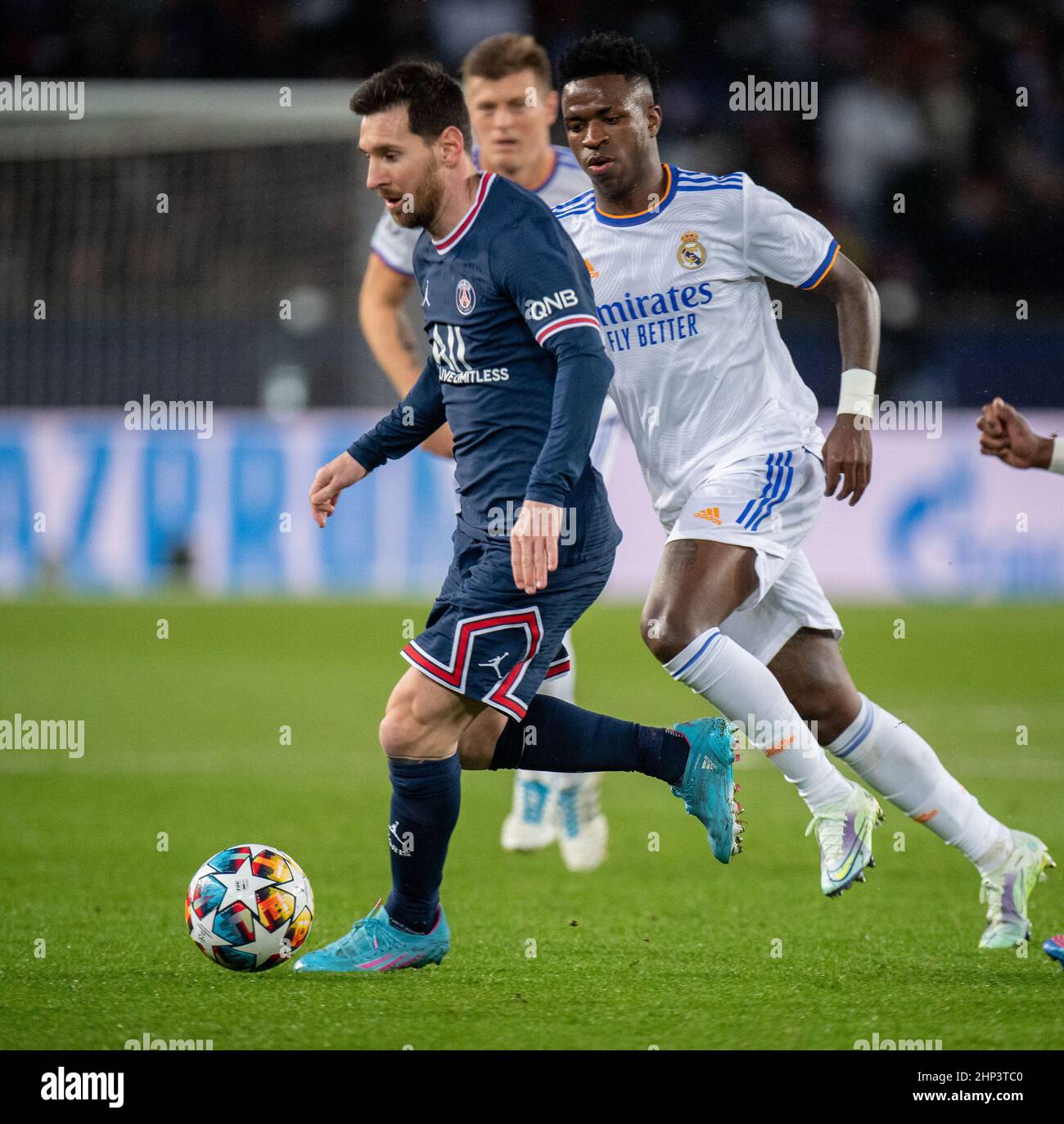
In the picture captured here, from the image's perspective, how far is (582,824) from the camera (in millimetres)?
6027

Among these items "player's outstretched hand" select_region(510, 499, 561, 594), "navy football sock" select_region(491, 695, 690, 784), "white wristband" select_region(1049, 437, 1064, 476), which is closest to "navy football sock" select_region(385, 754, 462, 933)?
"navy football sock" select_region(491, 695, 690, 784)

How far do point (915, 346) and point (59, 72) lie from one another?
8799 mm

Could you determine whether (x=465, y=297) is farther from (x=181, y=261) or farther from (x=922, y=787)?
(x=181, y=261)

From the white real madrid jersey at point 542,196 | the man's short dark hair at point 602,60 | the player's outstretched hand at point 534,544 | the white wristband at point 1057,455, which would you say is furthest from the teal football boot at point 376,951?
the white real madrid jersey at point 542,196

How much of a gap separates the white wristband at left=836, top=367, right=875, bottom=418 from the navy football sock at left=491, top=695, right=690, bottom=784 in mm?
984

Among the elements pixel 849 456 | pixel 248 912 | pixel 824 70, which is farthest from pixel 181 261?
pixel 248 912

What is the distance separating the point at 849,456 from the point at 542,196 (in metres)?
2.25

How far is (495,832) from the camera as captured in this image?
6.77m

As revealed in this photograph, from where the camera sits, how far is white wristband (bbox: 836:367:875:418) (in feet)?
14.9

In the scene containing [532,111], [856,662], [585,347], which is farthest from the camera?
[856,662]

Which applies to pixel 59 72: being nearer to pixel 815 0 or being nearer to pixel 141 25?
pixel 141 25

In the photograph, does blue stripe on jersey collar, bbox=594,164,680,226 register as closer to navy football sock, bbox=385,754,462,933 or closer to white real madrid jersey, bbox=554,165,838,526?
white real madrid jersey, bbox=554,165,838,526

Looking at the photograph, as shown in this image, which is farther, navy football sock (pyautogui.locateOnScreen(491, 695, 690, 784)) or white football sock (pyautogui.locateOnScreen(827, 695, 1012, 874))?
white football sock (pyautogui.locateOnScreen(827, 695, 1012, 874))

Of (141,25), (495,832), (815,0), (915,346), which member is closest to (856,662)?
(915,346)
